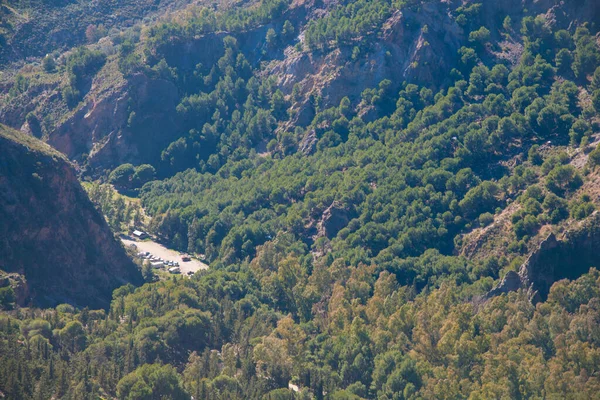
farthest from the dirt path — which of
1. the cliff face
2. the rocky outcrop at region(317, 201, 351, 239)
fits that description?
the rocky outcrop at region(317, 201, 351, 239)

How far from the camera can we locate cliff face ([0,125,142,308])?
489 ft

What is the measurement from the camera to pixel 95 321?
465ft

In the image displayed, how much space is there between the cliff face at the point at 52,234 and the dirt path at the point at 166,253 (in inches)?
632

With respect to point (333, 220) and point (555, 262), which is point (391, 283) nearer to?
point (555, 262)

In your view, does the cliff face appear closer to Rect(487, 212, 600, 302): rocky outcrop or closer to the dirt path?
the dirt path

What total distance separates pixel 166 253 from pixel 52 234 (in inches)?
1388

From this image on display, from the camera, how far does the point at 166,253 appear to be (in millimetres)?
186875

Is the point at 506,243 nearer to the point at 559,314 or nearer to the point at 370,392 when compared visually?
the point at 559,314

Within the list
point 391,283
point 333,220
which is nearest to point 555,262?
point 391,283

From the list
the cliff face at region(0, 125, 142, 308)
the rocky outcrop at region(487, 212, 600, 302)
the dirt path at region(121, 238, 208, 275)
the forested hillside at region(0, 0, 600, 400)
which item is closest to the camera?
the forested hillside at region(0, 0, 600, 400)

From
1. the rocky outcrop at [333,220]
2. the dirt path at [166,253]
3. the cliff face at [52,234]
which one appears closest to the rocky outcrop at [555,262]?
the rocky outcrop at [333,220]

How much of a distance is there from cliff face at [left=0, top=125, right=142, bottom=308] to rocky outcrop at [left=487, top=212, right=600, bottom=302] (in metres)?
60.3

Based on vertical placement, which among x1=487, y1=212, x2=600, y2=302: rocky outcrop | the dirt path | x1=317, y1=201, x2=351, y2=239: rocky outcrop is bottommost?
the dirt path

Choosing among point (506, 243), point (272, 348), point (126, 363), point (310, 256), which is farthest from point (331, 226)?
point (126, 363)
